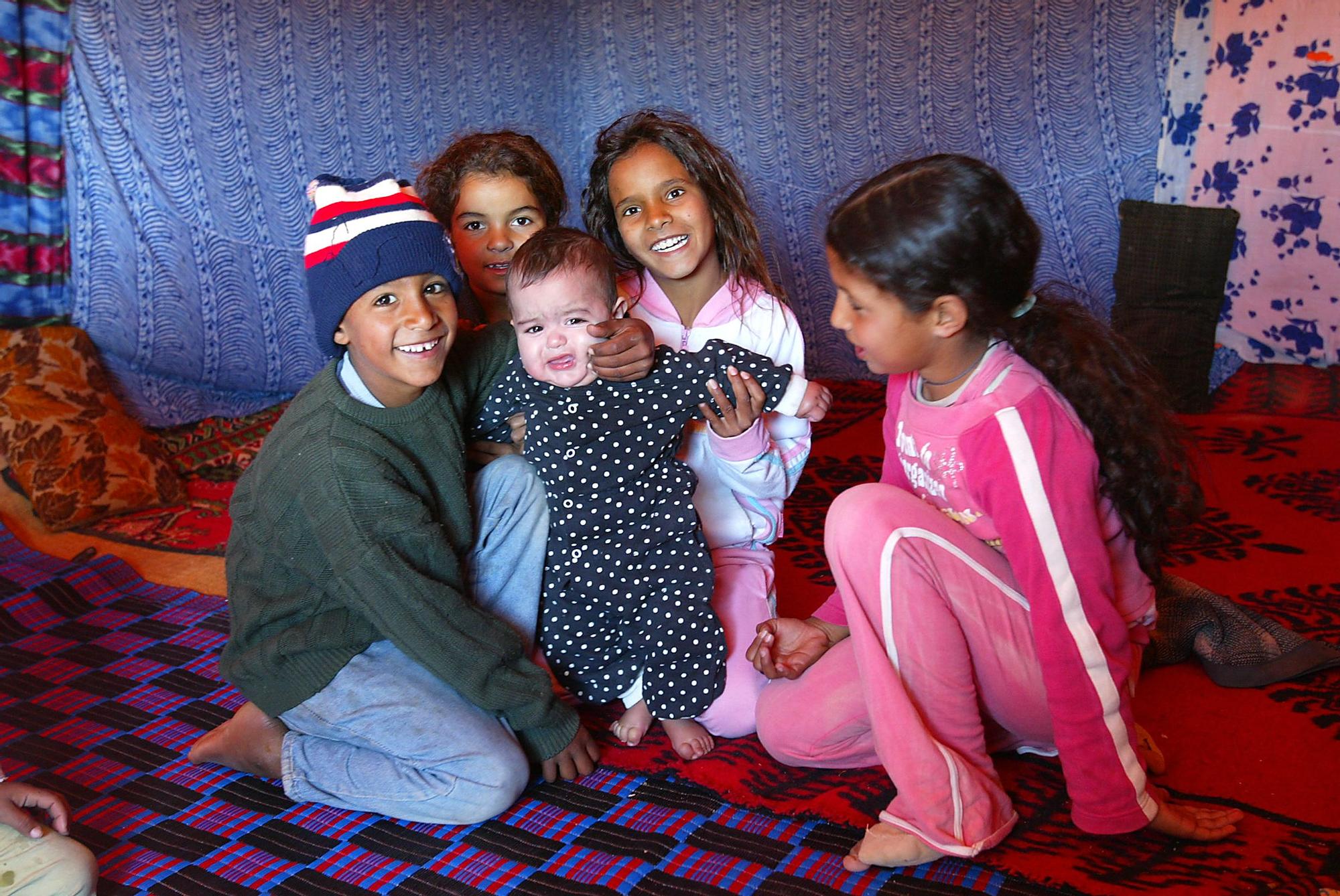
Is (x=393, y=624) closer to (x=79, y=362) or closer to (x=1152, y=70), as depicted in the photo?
(x=79, y=362)

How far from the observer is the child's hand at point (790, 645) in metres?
1.59

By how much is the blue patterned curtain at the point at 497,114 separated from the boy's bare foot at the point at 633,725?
1.73 meters

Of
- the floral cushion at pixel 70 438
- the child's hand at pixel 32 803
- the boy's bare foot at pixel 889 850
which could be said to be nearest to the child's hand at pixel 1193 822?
the boy's bare foot at pixel 889 850

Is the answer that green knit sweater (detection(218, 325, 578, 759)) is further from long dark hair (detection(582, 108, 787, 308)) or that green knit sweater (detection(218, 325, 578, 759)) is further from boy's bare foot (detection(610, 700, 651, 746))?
long dark hair (detection(582, 108, 787, 308))

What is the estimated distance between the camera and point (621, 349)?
158 centimetres

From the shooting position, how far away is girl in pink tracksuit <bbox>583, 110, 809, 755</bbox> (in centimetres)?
183

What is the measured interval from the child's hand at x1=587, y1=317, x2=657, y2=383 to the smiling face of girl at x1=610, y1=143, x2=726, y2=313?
0.27m

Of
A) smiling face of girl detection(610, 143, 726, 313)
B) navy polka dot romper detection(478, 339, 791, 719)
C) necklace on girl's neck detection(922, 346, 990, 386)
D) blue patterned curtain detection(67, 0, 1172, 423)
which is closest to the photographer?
necklace on girl's neck detection(922, 346, 990, 386)

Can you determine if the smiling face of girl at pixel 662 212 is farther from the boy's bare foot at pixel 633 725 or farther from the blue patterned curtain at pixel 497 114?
the blue patterned curtain at pixel 497 114

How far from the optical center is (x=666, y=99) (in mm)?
3766

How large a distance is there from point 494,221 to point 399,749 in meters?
0.95

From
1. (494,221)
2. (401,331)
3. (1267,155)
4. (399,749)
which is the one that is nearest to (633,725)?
(399,749)

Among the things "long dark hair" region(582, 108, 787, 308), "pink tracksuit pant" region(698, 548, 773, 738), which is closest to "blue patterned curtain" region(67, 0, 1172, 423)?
"long dark hair" region(582, 108, 787, 308)

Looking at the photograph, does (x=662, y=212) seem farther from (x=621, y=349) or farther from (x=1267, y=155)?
(x=1267, y=155)
